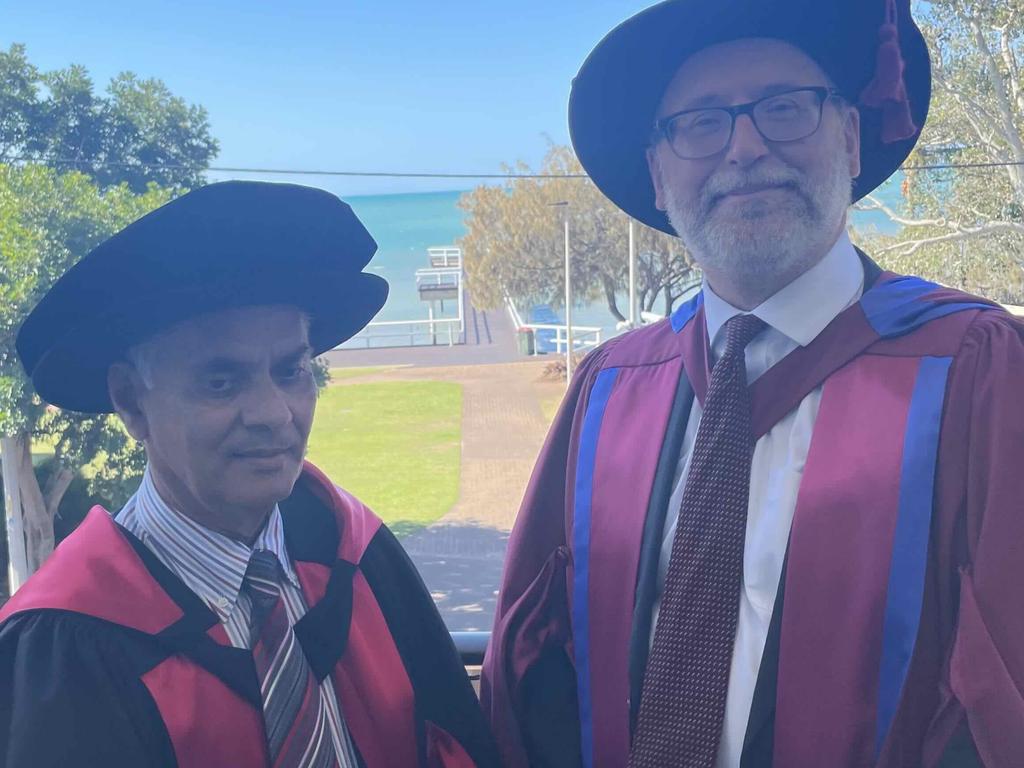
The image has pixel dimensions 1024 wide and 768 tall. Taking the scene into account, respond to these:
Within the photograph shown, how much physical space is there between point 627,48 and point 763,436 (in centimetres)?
62

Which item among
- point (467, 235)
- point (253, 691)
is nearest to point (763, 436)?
point (253, 691)

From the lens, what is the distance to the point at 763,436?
1.25 metres

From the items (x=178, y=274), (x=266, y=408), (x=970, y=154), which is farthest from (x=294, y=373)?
(x=970, y=154)

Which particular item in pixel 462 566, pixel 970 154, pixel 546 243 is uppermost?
pixel 970 154

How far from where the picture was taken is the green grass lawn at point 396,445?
7.84 meters

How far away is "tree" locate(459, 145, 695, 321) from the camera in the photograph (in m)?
13.4

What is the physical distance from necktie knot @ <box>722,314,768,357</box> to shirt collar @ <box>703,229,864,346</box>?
0.03ft

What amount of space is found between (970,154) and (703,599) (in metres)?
8.06

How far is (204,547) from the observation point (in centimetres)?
109

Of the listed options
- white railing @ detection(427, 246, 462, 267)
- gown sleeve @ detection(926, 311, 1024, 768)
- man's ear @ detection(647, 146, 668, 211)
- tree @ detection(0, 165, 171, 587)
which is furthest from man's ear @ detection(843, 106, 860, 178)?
white railing @ detection(427, 246, 462, 267)

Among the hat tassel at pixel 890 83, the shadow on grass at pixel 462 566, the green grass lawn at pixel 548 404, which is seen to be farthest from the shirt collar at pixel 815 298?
the green grass lawn at pixel 548 404

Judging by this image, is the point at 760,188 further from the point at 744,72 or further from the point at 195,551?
the point at 195,551

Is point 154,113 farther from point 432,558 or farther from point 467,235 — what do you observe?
point 467,235

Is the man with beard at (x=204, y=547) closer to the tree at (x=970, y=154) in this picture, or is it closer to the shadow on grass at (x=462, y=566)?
the shadow on grass at (x=462, y=566)
